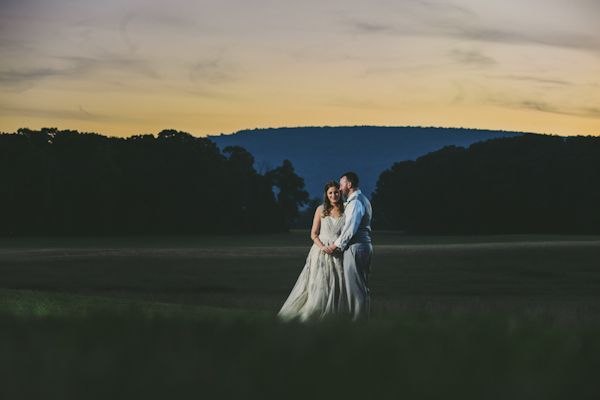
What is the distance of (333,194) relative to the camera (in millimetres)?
8844

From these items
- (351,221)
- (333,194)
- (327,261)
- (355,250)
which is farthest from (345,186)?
(327,261)

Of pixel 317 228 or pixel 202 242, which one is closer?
pixel 317 228

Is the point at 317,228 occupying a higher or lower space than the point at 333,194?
lower

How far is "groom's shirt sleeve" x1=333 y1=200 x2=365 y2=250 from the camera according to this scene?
27.3 ft

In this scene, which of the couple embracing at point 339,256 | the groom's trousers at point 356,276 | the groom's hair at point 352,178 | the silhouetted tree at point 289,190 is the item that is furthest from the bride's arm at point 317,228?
the silhouetted tree at point 289,190

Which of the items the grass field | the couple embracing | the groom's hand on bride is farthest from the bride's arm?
the grass field

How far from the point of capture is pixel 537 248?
3275 cm

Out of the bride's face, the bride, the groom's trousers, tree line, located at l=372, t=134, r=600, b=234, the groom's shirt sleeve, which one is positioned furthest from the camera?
tree line, located at l=372, t=134, r=600, b=234

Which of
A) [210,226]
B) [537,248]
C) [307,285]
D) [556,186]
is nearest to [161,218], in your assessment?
[210,226]

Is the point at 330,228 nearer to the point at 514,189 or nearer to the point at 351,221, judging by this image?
the point at 351,221

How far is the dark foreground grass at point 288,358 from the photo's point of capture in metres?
1.34

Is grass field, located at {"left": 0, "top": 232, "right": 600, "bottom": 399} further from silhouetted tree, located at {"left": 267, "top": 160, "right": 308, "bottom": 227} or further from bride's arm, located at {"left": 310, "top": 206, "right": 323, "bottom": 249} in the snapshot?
silhouetted tree, located at {"left": 267, "top": 160, "right": 308, "bottom": 227}

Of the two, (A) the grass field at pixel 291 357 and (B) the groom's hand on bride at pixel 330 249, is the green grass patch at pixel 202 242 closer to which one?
(B) the groom's hand on bride at pixel 330 249

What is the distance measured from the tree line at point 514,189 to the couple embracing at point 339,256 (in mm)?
69040
